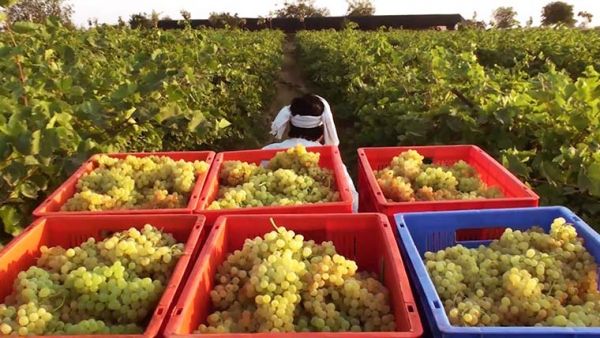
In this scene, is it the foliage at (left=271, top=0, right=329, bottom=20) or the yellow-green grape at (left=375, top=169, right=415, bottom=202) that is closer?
the yellow-green grape at (left=375, top=169, right=415, bottom=202)

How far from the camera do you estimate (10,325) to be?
57.1 inches

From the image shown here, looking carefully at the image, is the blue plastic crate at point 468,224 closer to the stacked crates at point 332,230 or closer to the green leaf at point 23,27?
the stacked crates at point 332,230

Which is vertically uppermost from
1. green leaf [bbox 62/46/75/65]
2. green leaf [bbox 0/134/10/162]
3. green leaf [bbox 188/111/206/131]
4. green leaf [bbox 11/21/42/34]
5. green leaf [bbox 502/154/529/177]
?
green leaf [bbox 11/21/42/34]

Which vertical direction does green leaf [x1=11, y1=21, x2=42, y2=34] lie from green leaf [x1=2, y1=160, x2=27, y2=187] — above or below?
above

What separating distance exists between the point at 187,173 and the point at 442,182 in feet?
3.91

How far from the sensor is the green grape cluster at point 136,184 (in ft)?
7.40

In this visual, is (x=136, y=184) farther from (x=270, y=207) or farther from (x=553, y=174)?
(x=553, y=174)

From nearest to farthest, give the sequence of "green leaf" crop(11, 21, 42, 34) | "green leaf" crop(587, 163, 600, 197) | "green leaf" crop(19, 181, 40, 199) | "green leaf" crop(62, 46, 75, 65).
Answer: "green leaf" crop(587, 163, 600, 197) < "green leaf" crop(19, 181, 40, 199) < "green leaf" crop(11, 21, 42, 34) < "green leaf" crop(62, 46, 75, 65)

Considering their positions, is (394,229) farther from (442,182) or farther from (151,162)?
(151,162)

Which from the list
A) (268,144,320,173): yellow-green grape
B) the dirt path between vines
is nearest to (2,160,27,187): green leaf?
(268,144,320,173): yellow-green grape

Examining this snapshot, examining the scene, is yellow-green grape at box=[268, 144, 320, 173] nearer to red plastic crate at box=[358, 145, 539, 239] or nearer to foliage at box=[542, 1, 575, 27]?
red plastic crate at box=[358, 145, 539, 239]

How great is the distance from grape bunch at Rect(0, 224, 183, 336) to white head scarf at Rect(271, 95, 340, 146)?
91.8 inches

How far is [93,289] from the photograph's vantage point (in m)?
1.58

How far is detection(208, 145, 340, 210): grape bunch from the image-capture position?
90.4 inches
